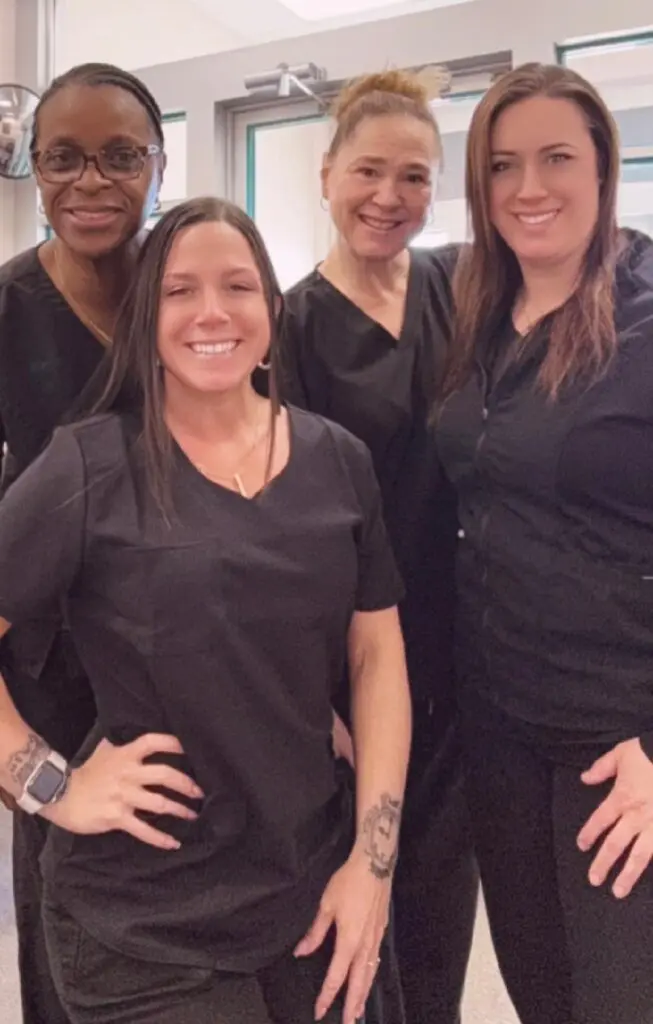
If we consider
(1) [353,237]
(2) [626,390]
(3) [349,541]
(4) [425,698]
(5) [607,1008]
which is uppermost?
(1) [353,237]

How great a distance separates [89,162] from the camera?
1.45 m

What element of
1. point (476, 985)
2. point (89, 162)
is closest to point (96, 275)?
point (89, 162)

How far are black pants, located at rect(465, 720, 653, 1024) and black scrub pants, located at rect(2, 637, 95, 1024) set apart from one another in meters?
0.53

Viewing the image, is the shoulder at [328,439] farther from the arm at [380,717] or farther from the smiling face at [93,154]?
the smiling face at [93,154]

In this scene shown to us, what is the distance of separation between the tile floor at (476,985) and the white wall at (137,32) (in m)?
2.73

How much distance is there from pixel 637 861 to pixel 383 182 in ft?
3.38

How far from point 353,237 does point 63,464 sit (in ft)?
2.40

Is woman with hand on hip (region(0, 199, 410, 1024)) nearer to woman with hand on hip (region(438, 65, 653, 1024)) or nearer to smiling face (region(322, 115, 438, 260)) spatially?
woman with hand on hip (region(438, 65, 653, 1024))

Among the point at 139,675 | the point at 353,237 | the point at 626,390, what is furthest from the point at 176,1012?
the point at 353,237

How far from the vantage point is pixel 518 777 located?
1.29m

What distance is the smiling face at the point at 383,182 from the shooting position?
5.23 ft

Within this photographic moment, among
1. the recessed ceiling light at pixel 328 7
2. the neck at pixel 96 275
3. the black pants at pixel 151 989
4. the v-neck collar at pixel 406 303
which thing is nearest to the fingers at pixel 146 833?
the black pants at pixel 151 989

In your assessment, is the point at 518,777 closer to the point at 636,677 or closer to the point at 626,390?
the point at 636,677

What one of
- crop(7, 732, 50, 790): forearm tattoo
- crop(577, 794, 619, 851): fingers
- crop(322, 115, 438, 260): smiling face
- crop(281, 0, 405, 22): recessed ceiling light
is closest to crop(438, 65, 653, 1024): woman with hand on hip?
crop(577, 794, 619, 851): fingers
